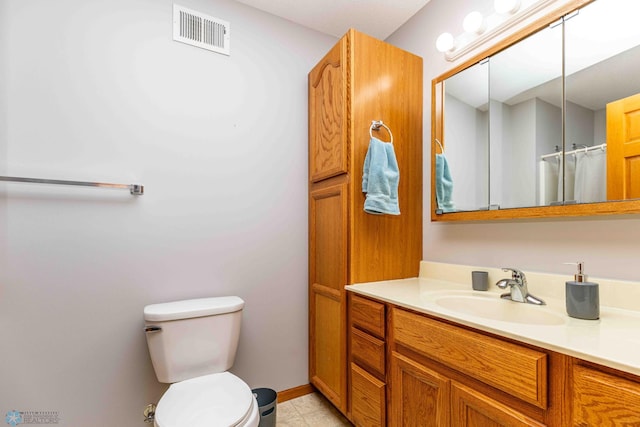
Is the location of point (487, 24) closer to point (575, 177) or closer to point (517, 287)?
point (575, 177)

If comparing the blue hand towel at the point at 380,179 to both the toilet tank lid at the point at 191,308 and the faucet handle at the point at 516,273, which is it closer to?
the faucet handle at the point at 516,273

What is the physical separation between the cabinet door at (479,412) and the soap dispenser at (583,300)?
1.27 feet

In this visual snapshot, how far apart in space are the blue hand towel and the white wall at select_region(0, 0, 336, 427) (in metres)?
0.56

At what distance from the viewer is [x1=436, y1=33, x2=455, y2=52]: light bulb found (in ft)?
4.99

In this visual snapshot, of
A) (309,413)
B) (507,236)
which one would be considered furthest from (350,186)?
(309,413)

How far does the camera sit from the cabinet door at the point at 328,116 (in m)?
1.54

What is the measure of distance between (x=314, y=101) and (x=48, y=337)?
1.81 m

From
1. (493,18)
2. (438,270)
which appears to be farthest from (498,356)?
(493,18)

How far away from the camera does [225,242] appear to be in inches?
65.8

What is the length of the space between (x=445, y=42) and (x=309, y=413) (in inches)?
85.5

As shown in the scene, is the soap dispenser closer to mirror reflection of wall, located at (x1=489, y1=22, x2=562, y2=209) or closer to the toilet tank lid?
mirror reflection of wall, located at (x1=489, y1=22, x2=562, y2=209)

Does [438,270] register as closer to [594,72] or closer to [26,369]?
[594,72]

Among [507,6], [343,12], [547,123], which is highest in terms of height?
[343,12]

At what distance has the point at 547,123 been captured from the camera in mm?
1208
